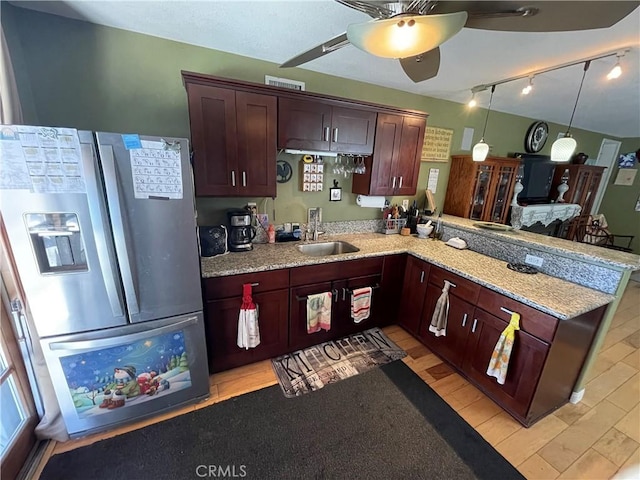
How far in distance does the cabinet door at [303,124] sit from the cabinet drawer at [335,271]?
1.00 metres

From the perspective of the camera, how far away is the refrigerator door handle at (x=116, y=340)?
1.35 meters

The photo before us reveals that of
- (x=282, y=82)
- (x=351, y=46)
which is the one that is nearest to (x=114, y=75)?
(x=282, y=82)

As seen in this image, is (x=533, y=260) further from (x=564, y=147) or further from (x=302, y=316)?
(x=302, y=316)

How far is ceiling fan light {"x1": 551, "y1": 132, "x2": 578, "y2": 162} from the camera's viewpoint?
77.4 inches

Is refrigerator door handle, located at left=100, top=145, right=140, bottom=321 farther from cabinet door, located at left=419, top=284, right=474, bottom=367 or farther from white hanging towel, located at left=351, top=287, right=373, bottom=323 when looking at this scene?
cabinet door, located at left=419, top=284, right=474, bottom=367

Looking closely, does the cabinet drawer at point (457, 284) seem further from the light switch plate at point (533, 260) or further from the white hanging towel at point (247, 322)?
the white hanging towel at point (247, 322)

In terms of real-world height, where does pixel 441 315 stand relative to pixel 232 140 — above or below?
below

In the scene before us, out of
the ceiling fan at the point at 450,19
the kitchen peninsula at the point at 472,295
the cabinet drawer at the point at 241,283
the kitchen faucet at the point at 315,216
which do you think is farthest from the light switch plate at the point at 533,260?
the cabinet drawer at the point at 241,283

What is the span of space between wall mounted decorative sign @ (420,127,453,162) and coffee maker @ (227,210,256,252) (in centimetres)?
221

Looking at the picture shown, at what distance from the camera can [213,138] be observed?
1.80 meters

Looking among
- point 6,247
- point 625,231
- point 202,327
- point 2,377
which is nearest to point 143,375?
point 202,327

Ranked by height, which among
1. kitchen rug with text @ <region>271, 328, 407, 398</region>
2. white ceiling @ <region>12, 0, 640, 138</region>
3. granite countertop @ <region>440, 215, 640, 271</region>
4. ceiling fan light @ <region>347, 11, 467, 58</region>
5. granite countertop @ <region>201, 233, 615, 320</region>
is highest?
white ceiling @ <region>12, 0, 640, 138</region>

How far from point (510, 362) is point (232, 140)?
8.09 ft

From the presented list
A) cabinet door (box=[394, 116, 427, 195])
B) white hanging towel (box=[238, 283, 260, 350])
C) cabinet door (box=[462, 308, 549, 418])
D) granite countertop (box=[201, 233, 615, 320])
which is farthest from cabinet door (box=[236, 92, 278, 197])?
cabinet door (box=[462, 308, 549, 418])
